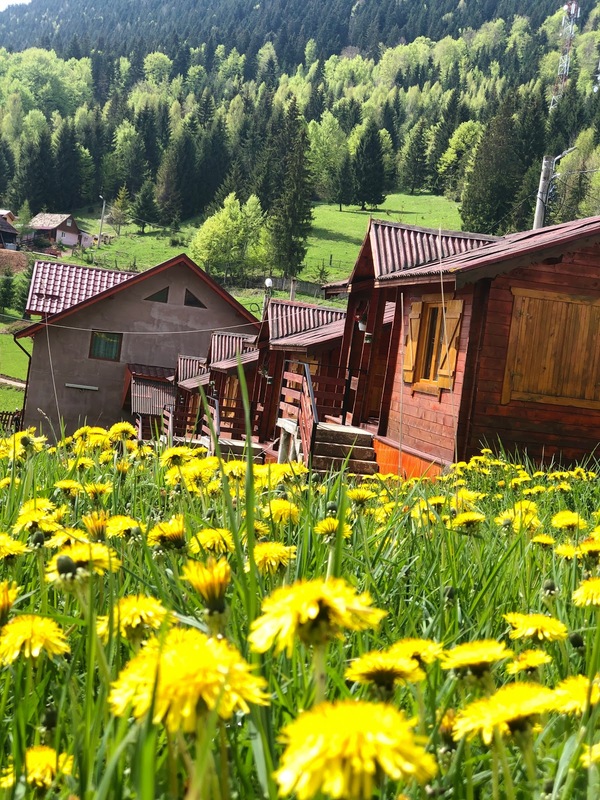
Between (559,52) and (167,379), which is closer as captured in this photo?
(167,379)

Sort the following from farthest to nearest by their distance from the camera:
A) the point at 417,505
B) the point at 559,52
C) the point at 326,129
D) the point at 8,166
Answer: the point at 559,52 → the point at 326,129 → the point at 8,166 → the point at 417,505

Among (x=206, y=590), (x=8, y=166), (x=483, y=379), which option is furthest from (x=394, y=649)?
(x=8, y=166)

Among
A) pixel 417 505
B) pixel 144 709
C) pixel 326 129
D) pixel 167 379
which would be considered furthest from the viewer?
pixel 326 129

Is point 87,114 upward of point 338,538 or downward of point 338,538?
upward

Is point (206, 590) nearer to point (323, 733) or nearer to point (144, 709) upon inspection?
point (144, 709)

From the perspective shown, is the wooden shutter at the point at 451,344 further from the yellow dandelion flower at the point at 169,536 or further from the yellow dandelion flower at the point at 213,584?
the yellow dandelion flower at the point at 213,584

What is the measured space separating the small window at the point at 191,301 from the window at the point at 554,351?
81.3 ft

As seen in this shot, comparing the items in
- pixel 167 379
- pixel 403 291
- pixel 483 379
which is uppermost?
pixel 403 291

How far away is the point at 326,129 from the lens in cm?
14175

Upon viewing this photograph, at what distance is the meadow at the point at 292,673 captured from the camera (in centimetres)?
70

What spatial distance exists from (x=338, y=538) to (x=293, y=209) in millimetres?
99397

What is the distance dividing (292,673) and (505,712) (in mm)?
579

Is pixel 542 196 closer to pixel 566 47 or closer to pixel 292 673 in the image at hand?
pixel 292 673

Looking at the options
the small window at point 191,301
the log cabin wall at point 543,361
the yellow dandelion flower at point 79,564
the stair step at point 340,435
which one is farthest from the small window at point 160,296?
the yellow dandelion flower at point 79,564
